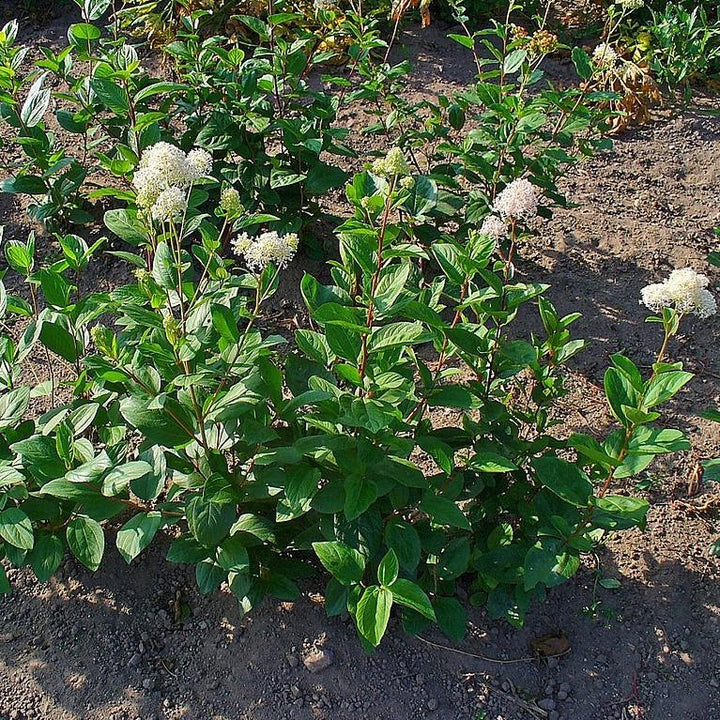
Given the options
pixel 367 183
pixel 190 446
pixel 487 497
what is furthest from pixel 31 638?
pixel 367 183

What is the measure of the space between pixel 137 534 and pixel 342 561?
19.2 inches

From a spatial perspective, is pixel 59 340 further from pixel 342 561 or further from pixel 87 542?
pixel 342 561

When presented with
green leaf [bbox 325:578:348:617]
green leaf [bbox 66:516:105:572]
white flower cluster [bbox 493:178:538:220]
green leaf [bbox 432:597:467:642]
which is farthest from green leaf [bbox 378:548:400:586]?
white flower cluster [bbox 493:178:538:220]

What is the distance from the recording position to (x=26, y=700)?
2182 millimetres

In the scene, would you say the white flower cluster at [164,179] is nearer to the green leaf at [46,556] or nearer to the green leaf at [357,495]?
the green leaf at [357,495]

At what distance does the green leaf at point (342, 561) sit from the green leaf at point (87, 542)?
53 cm

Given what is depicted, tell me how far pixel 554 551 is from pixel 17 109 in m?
2.57

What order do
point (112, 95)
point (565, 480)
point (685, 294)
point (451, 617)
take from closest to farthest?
point (685, 294)
point (565, 480)
point (451, 617)
point (112, 95)

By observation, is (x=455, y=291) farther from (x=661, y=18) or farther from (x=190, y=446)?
(x=661, y=18)

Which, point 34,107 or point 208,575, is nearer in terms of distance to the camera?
point 208,575

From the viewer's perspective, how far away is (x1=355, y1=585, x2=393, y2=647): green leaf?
5.74 ft

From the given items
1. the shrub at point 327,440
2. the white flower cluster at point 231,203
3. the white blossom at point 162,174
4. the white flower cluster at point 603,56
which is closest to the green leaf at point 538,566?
the shrub at point 327,440

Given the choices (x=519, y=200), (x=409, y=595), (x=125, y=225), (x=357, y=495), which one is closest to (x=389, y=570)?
(x=409, y=595)

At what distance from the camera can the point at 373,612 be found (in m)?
1.79
